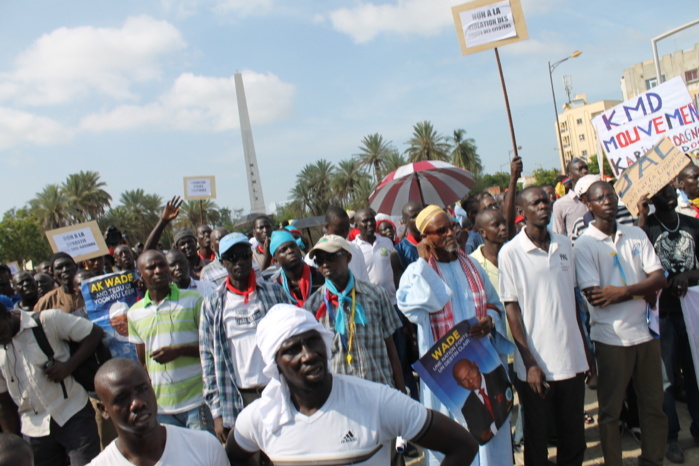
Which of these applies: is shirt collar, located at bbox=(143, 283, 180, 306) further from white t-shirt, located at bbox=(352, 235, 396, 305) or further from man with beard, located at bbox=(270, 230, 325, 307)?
white t-shirt, located at bbox=(352, 235, 396, 305)

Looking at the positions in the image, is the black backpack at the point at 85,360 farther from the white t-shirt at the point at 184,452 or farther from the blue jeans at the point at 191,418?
the white t-shirt at the point at 184,452

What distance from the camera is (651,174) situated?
14.3 feet

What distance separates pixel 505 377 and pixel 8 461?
8.91 ft

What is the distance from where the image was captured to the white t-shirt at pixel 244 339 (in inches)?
133

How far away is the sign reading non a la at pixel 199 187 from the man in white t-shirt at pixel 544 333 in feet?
27.7

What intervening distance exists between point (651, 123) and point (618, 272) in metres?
4.08

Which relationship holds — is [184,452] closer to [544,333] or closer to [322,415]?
[322,415]

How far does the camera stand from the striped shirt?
3607 mm

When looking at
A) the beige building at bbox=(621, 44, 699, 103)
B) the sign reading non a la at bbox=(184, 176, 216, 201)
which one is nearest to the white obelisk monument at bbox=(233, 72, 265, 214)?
the sign reading non a la at bbox=(184, 176, 216, 201)

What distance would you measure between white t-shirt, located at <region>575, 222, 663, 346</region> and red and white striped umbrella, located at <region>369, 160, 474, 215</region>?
425cm

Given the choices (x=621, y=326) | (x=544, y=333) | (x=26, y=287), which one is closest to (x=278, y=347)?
(x=544, y=333)

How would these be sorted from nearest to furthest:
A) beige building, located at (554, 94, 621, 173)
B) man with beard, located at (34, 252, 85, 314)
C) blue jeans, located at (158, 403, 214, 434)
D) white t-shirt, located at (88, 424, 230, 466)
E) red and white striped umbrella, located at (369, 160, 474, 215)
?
white t-shirt, located at (88, 424, 230, 466) → blue jeans, located at (158, 403, 214, 434) → man with beard, located at (34, 252, 85, 314) → red and white striped umbrella, located at (369, 160, 474, 215) → beige building, located at (554, 94, 621, 173)

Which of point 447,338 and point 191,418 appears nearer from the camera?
point 447,338

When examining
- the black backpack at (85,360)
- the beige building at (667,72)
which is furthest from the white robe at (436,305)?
the beige building at (667,72)
